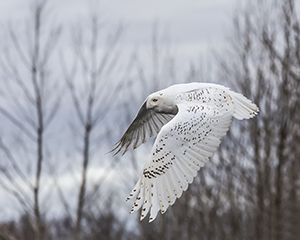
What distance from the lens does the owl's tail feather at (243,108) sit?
278 inches

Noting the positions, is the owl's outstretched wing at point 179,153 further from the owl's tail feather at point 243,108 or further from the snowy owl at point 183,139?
the owl's tail feather at point 243,108

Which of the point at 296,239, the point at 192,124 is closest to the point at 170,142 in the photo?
the point at 192,124

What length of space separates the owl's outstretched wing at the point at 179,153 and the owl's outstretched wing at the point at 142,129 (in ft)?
4.28

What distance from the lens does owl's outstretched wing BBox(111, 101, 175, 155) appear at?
811 centimetres

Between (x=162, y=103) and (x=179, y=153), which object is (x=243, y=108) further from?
(x=179, y=153)

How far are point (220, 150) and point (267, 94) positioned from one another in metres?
2.71

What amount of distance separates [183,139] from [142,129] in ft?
5.78

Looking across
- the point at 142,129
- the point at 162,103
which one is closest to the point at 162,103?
the point at 162,103

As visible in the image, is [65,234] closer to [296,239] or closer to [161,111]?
[296,239]

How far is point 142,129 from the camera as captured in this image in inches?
326

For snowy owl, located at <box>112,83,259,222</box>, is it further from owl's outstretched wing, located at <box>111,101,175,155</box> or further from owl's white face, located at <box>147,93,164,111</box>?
owl's outstretched wing, located at <box>111,101,175,155</box>

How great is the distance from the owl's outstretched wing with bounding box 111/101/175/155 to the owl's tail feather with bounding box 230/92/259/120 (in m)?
1.08

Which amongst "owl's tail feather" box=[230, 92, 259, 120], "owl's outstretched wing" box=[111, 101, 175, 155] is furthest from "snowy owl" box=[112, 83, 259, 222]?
"owl's outstretched wing" box=[111, 101, 175, 155]

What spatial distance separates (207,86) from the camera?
735 centimetres
